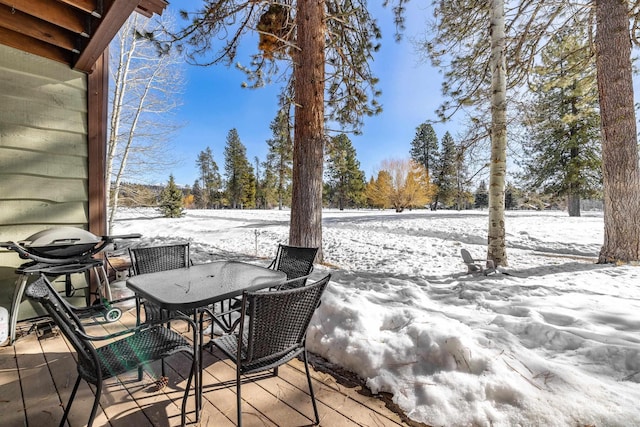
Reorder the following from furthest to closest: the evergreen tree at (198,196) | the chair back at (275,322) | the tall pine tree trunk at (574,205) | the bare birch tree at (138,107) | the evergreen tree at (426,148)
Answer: the evergreen tree at (198,196) < the evergreen tree at (426,148) < the tall pine tree trunk at (574,205) < the bare birch tree at (138,107) < the chair back at (275,322)

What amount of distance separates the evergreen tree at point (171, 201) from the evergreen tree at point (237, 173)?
1342cm

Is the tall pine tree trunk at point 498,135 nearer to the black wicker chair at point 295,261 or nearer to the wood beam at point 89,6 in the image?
the black wicker chair at point 295,261

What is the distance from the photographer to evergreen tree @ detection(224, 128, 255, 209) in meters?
35.1

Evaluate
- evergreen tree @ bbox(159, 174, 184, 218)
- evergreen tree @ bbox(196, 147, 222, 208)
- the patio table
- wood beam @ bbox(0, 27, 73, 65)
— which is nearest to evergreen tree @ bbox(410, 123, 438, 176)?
evergreen tree @ bbox(159, 174, 184, 218)

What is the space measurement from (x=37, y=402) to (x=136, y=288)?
87 cm

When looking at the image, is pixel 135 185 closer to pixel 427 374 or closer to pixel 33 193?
pixel 33 193

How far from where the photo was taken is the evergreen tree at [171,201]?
823 inches

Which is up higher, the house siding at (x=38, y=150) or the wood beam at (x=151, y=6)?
the wood beam at (x=151, y=6)

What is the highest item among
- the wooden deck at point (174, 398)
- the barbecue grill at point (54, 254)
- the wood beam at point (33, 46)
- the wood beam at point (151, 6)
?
the wood beam at point (151, 6)

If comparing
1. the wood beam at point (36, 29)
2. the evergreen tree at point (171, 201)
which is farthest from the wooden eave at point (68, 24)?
the evergreen tree at point (171, 201)

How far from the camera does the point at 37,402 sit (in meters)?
1.68

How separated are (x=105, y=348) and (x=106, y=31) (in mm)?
2478

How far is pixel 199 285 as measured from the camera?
187 centimetres

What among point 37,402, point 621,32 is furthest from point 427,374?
point 621,32
